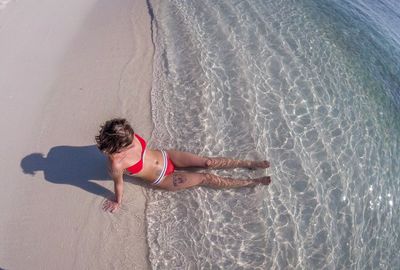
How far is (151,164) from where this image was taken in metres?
4.54

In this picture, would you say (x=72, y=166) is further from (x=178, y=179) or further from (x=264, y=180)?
(x=264, y=180)

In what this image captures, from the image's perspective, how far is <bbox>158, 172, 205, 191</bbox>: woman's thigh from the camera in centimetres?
475

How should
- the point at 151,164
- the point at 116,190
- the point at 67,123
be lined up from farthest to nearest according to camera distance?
1. the point at 67,123
2. the point at 151,164
3. the point at 116,190

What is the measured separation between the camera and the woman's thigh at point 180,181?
475 centimetres

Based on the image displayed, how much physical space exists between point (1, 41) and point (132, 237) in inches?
195

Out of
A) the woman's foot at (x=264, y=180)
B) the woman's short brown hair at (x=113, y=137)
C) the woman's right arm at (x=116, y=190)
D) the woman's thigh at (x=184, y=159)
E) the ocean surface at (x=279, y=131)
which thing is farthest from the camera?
the woman's foot at (x=264, y=180)

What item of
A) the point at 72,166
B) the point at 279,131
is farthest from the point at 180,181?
the point at 279,131

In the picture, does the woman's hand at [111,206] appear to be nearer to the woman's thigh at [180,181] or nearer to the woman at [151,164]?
the woman at [151,164]

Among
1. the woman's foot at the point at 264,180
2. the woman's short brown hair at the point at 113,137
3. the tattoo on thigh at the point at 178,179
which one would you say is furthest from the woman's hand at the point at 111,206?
the woman's foot at the point at 264,180

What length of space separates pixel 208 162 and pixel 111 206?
1504 mm

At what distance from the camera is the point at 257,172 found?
17.8 feet

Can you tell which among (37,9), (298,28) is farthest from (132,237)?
(298,28)

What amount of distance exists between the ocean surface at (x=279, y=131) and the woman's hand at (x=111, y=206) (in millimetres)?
457

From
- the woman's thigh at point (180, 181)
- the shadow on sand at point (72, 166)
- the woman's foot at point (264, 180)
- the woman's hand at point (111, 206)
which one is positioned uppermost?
the woman's foot at point (264, 180)
